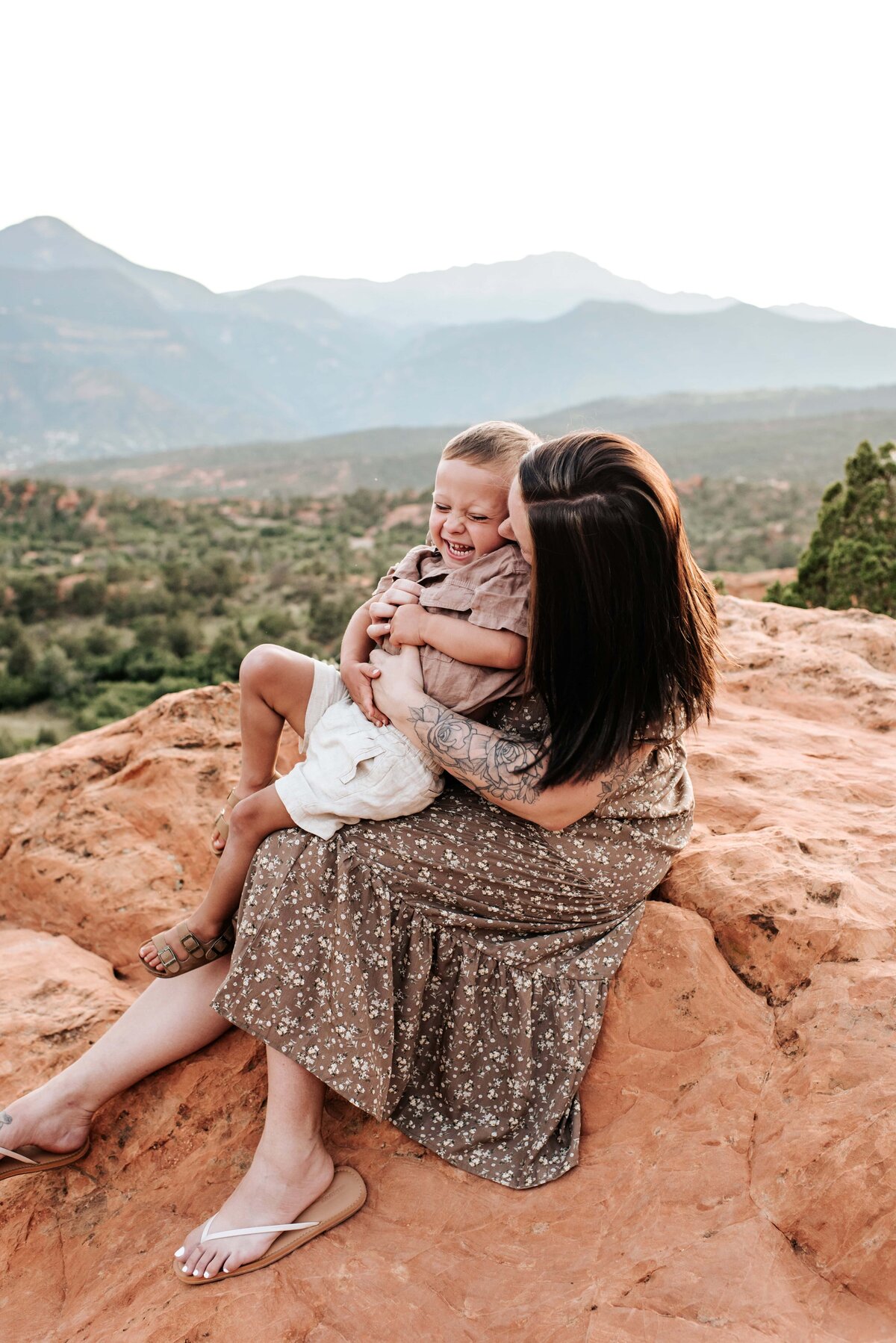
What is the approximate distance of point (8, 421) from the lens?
15325 centimetres

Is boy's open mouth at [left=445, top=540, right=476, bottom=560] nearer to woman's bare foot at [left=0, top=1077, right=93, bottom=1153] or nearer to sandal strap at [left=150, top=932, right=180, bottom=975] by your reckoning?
sandal strap at [left=150, top=932, right=180, bottom=975]

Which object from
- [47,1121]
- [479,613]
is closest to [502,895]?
[479,613]

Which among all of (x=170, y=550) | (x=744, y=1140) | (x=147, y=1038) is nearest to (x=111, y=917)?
(x=147, y=1038)

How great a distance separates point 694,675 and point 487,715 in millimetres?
549

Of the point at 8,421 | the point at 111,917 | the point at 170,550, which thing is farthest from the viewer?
the point at 8,421

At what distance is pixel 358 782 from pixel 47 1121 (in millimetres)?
1238

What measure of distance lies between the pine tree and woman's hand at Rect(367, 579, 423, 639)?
240 inches

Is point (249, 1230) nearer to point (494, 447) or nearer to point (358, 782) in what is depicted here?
point (358, 782)

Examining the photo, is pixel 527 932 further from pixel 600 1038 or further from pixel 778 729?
pixel 778 729

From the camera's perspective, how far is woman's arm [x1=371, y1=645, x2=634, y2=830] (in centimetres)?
225

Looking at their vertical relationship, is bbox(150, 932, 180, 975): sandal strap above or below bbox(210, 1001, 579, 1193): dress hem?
above

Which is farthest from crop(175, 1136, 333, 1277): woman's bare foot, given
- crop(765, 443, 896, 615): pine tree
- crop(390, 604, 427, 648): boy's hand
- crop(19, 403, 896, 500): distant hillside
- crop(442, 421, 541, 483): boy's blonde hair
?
crop(19, 403, 896, 500): distant hillside

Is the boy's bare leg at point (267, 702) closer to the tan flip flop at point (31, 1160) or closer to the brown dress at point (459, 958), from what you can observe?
the brown dress at point (459, 958)

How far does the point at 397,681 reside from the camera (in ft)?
7.93
